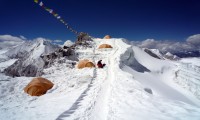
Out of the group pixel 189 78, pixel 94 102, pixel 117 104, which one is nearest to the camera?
pixel 117 104

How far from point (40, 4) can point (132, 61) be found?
1502 centimetres

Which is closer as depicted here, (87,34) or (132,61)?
(132,61)

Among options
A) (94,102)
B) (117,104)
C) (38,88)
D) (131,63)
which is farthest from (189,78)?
(38,88)

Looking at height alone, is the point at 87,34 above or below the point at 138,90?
above

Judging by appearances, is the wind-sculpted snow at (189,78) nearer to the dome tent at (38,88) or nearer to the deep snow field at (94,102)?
the deep snow field at (94,102)

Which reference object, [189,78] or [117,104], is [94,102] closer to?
[117,104]

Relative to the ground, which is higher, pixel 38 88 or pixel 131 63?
pixel 131 63

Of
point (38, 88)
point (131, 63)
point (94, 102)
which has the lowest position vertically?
point (94, 102)

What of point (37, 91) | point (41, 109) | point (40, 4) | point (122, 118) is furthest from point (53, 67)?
point (122, 118)

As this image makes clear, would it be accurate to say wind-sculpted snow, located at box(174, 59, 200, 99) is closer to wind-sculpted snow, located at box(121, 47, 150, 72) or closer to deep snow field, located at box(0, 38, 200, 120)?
deep snow field, located at box(0, 38, 200, 120)

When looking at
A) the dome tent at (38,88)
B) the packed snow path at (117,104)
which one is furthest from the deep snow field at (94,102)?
the dome tent at (38,88)

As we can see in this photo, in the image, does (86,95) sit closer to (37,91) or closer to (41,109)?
(41,109)

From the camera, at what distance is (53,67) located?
2348cm

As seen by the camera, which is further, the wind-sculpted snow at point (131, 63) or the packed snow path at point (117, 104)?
the wind-sculpted snow at point (131, 63)
